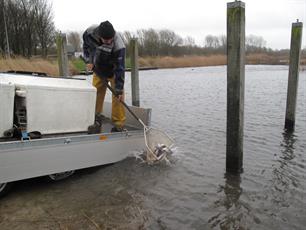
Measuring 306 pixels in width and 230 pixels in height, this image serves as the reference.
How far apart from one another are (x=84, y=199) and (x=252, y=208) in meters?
2.32

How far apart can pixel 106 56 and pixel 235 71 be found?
2.13m

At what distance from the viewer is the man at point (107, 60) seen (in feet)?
18.1

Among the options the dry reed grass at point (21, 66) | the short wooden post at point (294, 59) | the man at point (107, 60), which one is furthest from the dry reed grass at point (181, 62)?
the man at point (107, 60)

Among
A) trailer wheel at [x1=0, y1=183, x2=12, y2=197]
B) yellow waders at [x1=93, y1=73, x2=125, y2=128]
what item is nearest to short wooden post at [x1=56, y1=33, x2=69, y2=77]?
yellow waders at [x1=93, y1=73, x2=125, y2=128]

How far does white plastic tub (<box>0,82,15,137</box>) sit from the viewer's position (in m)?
4.23

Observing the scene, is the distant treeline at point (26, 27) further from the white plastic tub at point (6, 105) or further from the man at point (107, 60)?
the white plastic tub at point (6, 105)

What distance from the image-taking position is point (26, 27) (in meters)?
40.5

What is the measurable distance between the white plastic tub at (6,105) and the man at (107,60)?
4.50ft

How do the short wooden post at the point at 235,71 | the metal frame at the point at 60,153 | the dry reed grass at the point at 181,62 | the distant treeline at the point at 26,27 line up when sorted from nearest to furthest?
the metal frame at the point at 60,153, the short wooden post at the point at 235,71, the distant treeline at the point at 26,27, the dry reed grass at the point at 181,62

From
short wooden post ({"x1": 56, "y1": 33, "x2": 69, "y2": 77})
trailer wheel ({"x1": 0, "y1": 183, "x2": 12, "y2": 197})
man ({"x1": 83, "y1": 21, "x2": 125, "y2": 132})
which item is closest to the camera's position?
trailer wheel ({"x1": 0, "y1": 183, "x2": 12, "y2": 197})

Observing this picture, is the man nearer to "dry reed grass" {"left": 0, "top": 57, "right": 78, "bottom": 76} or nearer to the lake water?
the lake water

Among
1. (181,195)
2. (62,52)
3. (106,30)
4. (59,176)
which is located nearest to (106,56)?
(106,30)

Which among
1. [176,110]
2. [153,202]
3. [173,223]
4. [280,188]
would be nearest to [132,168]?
[153,202]

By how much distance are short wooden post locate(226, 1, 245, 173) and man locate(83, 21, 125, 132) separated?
178 cm
